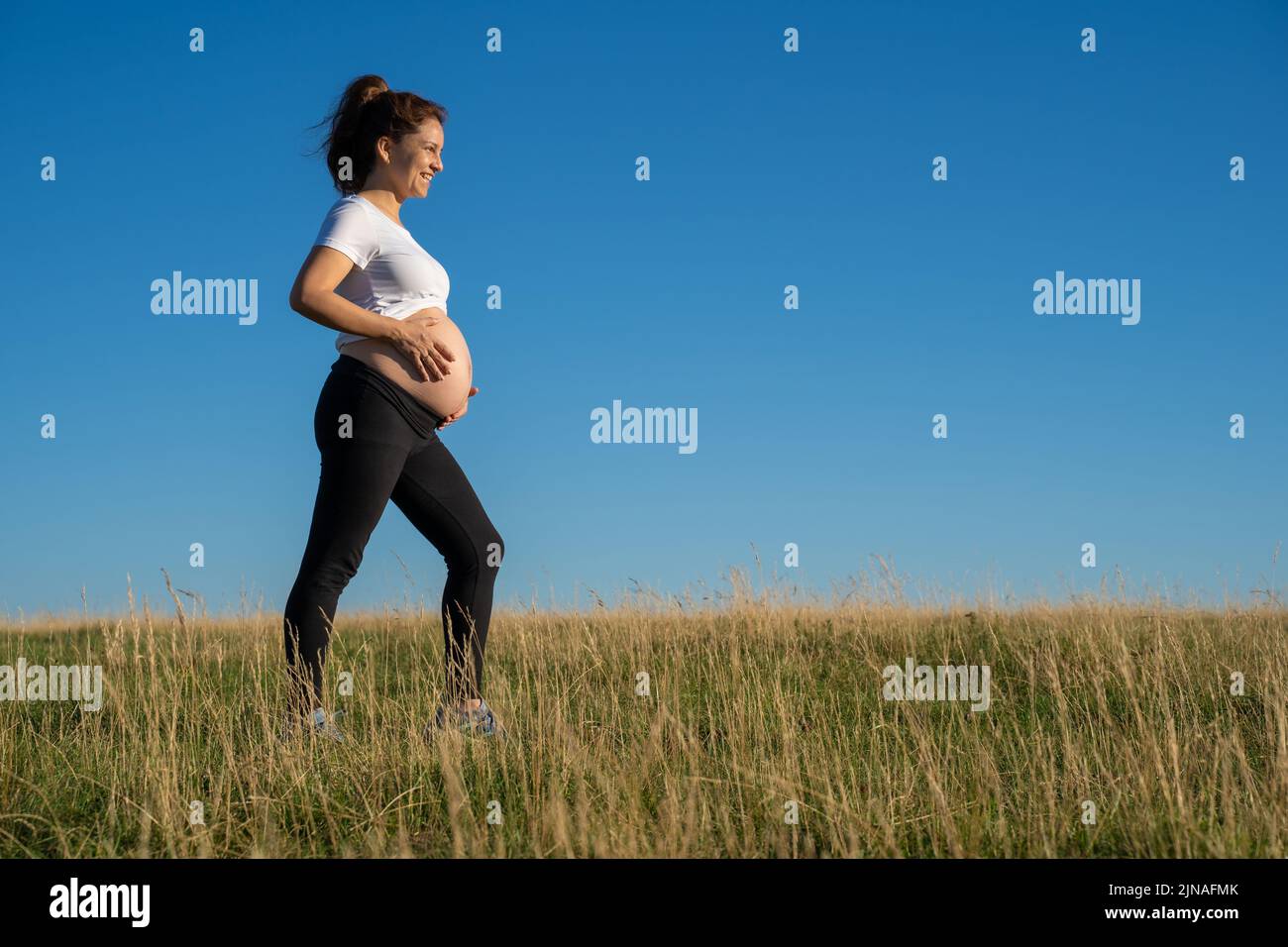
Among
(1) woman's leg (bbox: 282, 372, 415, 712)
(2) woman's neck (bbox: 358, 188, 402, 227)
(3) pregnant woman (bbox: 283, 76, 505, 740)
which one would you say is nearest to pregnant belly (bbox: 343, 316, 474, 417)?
(3) pregnant woman (bbox: 283, 76, 505, 740)

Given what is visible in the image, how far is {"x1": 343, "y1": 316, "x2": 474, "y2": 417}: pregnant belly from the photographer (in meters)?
3.85

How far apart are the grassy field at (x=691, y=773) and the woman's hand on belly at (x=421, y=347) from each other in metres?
1.41

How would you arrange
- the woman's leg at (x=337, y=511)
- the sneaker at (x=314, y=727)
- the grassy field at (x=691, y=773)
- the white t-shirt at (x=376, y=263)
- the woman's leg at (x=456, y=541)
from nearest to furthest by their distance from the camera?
the grassy field at (x=691, y=773) → the sneaker at (x=314, y=727) → the woman's leg at (x=337, y=511) → the white t-shirt at (x=376, y=263) → the woman's leg at (x=456, y=541)

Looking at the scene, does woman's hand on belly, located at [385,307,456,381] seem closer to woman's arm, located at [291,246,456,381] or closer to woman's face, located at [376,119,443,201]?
woman's arm, located at [291,246,456,381]

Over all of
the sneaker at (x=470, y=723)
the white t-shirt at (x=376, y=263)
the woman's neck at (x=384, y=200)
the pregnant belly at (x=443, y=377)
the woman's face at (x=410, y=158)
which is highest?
the woman's face at (x=410, y=158)

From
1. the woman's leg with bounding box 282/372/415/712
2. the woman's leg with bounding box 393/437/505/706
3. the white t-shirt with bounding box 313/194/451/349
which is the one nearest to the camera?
the woman's leg with bounding box 282/372/415/712

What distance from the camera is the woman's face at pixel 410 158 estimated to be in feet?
13.7

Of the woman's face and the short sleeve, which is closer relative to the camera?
the short sleeve

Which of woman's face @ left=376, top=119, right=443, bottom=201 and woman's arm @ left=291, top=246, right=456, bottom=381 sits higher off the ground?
woman's face @ left=376, top=119, right=443, bottom=201

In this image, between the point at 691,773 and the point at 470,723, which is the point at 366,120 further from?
the point at 691,773

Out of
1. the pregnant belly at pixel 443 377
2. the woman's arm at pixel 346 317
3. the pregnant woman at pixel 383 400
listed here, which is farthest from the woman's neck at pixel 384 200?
the pregnant belly at pixel 443 377

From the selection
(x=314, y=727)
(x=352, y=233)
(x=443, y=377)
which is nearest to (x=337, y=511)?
(x=443, y=377)

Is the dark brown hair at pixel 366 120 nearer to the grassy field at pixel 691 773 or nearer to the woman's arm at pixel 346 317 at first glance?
the woman's arm at pixel 346 317
